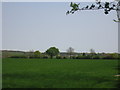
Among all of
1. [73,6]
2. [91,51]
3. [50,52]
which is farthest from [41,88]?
[91,51]

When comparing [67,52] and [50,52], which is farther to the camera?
[67,52]

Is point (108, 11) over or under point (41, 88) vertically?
over

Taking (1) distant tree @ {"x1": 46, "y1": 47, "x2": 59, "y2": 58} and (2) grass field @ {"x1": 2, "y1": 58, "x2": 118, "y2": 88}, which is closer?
(2) grass field @ {"x1": 2, "y1": 58, "x2": 118, "y2": 88}

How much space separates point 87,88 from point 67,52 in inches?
5057

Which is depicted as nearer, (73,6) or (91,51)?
(73,6)

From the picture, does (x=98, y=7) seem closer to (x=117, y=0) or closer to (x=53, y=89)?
(x=117, y=0)

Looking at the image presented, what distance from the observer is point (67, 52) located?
5443 inches

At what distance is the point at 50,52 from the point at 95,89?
112 metres

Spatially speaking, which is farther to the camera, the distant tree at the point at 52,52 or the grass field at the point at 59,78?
the distant tree at the point at 52,52

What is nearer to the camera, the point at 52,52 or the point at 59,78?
the point at 59,78

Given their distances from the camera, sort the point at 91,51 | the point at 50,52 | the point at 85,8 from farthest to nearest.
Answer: the point at 91,51 → the point at 50,52 → the point at 85,8

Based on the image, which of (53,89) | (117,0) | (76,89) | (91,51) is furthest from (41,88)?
(91,51)

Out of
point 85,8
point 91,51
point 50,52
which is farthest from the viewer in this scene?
point 91,51

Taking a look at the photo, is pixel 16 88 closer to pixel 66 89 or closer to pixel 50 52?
pixel 66 89
